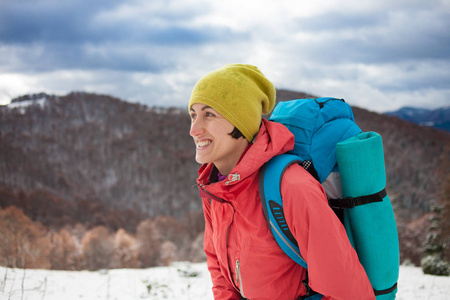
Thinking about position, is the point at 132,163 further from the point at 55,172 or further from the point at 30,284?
the point at 30,284

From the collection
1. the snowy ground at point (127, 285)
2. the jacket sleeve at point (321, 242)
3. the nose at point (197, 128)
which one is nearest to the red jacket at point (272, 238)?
the jacket sleeve at point (321, 242)

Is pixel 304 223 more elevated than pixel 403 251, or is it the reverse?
pixel 304 223

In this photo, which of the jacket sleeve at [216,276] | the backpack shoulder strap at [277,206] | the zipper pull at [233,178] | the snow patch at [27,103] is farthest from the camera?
the snow patch at [27,103]

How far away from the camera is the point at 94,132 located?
138 metres

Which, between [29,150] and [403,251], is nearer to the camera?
[403,251]

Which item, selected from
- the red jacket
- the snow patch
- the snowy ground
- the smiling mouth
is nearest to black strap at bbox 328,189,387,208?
the red jacket

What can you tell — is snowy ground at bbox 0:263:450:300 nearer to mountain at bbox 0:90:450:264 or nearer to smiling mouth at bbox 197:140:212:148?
smiling mouth at bbox 197:140:212:148

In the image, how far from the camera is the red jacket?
1196 mm

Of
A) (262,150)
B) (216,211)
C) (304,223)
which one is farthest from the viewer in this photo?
(216,211)

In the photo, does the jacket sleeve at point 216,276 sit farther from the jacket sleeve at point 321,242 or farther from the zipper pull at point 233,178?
the jacket sleeve at point 321,242

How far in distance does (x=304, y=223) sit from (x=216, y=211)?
0.55m

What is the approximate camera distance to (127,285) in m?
6.21

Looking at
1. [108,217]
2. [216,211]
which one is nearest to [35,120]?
[108,217]

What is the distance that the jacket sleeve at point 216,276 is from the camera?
1710mm
